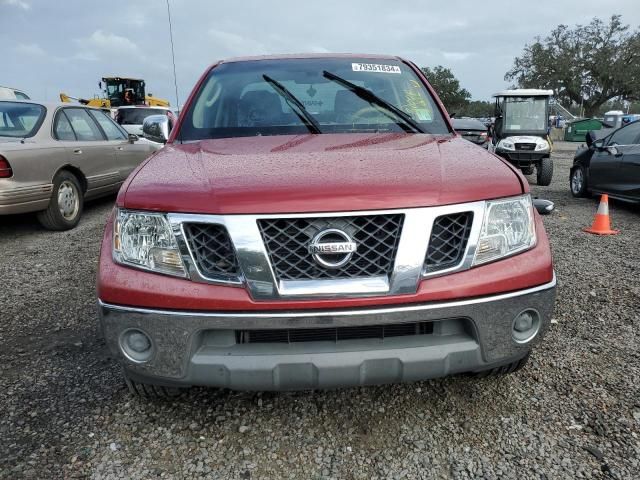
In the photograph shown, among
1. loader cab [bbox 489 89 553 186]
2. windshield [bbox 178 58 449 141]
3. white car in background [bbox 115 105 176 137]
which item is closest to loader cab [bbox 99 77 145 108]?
white car in background [bbox 115 105 176 137]

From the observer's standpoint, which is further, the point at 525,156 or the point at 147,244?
the point at 525,156

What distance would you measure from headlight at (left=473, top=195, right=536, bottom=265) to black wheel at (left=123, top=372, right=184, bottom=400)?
137cm

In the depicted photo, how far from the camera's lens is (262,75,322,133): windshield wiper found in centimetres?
283

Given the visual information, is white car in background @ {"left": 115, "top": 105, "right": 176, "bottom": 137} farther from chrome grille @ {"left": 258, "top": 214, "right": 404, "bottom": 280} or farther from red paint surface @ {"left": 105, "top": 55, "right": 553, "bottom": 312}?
chrome grille @ {"left": 258, "top": 214, "right": 404, "bottom": 280}

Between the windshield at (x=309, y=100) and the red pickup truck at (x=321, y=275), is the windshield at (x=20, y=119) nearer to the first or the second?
the windshield at (x=309, y=100)

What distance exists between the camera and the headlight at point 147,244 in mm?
1863

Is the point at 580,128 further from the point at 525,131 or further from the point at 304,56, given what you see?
the point at 304,56

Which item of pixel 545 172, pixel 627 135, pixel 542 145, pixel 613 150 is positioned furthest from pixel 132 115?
pixel 627 135

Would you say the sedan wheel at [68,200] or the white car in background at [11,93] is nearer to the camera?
the sedan wheel at [68,200]

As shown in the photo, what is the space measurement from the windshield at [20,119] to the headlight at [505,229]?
17.8 ft

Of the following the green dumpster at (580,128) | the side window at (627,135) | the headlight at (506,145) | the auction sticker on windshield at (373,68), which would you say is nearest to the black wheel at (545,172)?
the headlight at (506,145)

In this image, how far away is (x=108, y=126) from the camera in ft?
24.5

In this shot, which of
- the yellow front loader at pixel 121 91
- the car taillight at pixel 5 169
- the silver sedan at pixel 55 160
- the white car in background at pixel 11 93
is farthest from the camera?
the yellow front loader at pixel 121 91

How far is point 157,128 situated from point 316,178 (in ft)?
6.48
